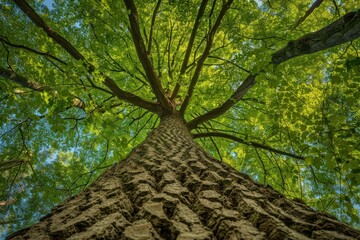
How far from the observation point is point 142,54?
4.90 metres

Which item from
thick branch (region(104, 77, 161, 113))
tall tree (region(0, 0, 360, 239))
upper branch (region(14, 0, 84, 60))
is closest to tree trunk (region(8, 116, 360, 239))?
tall tree (region(0, 0, 360, 239))

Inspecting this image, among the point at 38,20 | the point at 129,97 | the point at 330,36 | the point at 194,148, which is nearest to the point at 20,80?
the point at 38,20

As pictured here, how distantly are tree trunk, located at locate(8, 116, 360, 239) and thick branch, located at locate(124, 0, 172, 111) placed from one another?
136 inches

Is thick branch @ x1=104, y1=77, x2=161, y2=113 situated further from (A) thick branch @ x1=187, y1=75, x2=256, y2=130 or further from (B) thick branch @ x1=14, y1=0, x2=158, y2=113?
(A) thick branch @ x1=187, y1=75, x2=256, y2=130

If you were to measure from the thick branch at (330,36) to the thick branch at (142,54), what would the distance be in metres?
2.57

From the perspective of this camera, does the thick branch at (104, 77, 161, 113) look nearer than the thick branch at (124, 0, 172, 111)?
No

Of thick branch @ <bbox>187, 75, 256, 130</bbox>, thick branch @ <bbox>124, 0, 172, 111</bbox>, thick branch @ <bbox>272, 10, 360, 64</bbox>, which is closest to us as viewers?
thick branch @ <bbox>272, 10, 360, 64</bbox>

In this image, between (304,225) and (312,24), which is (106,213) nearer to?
(304,225)

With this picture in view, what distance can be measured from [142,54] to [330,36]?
130 inches

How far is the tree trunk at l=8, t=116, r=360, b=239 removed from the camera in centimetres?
94

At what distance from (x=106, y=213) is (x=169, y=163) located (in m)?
0.98

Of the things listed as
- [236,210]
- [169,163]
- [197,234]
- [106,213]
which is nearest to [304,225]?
[236,210]

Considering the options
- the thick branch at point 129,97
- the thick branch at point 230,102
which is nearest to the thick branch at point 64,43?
the thick branch at point 129,97

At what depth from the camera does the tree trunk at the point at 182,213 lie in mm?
942
